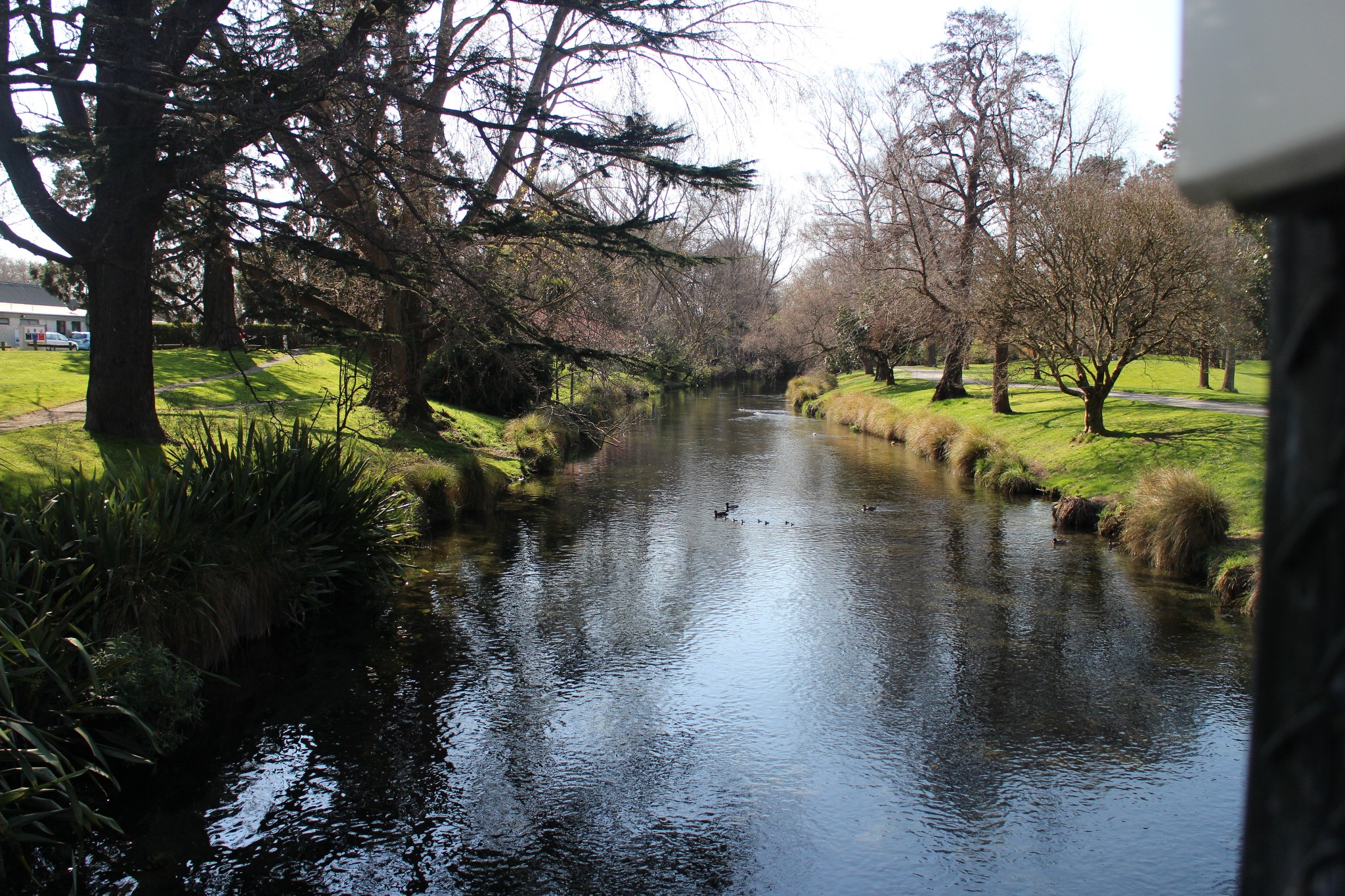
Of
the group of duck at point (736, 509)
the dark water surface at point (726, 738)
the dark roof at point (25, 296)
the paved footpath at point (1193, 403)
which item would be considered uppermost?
the dark roof at point (25, 296)

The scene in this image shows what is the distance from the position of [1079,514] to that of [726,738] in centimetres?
970

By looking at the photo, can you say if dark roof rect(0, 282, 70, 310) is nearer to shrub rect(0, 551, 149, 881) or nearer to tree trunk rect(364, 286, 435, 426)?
tree trunk rect(364, 286, 435, 426)

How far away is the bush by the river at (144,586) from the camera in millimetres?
5816

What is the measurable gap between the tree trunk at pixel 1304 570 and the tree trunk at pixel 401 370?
703 inches

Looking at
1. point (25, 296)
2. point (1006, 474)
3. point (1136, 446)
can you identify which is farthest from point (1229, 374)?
point (25, 296)

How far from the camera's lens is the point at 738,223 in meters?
67.6

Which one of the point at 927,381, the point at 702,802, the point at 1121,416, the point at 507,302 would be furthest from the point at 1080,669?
the point at 927,381

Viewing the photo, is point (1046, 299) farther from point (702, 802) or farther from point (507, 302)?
point (702, 802)

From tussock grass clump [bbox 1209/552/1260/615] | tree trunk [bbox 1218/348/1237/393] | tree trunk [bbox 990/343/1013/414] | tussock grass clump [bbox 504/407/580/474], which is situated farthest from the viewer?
tree trunk [bbox 1218/348/1237/393]

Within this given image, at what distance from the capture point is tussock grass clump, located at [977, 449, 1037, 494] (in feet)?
59.4

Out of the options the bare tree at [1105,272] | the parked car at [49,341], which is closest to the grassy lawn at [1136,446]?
the bare tree at [1105,272]

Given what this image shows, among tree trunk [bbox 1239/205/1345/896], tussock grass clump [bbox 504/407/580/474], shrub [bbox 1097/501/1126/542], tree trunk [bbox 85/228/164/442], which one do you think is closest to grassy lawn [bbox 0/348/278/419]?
tree trunk [bbox 85/228/164/442]

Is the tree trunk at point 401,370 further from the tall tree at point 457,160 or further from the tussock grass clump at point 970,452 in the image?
the tussock grass clump at point 970,452

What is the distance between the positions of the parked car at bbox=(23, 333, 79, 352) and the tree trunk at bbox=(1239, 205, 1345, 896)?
50559mm
